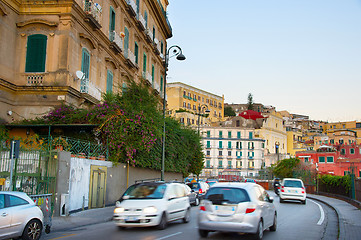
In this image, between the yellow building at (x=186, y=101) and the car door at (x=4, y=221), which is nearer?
the car door at (x=4, y=221)

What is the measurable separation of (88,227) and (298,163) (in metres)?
59.2

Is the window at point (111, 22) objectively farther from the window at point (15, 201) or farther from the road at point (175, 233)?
the window at point (15, 201)

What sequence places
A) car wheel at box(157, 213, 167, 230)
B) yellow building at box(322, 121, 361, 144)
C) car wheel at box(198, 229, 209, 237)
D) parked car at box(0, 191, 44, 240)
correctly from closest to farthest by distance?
parked car at box(0, 191, 44, 240) < car wheel at box(198, 229, 209, 237) < car wheel at box(157, 213, 167, 230) < yellow building at box(322, 121, 361, 144)

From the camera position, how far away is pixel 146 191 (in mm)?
14148

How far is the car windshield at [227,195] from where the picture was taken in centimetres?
1108

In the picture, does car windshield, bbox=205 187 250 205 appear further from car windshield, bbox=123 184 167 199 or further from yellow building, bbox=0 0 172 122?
yellow building, bbox=0 0 172 122

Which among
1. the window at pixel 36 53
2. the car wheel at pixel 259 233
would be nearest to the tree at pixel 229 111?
the window at pixel 36 53

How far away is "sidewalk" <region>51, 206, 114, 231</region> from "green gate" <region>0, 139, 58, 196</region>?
4.88 ft

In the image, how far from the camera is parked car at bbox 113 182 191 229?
1277cm

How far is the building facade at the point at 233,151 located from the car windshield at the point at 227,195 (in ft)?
275

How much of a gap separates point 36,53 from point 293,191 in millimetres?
19761

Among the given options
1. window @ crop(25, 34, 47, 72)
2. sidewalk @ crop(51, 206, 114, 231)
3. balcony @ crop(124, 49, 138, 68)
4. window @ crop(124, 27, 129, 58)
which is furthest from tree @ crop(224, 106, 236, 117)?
sidewalk @ crop(51, 206, 114, 231)

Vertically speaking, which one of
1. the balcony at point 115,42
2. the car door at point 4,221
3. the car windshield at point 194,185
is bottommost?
the car door at point 4,221

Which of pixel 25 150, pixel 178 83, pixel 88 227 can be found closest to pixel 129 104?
pixel 25 150
